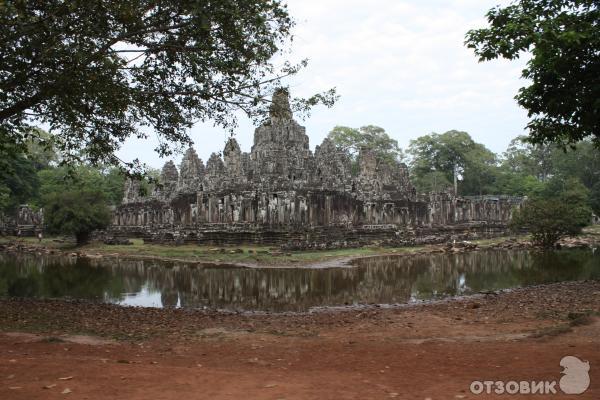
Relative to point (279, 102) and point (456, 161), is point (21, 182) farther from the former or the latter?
point (456, 161)

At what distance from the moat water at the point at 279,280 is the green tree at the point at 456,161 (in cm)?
5122

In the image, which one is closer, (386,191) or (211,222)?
(211,222)

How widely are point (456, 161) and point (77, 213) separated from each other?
60370 millimetres

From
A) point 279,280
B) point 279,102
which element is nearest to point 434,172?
point 279,280

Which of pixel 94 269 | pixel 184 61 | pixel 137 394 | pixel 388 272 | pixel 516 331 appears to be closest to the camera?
pixel 137 394

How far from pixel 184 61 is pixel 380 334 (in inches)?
286

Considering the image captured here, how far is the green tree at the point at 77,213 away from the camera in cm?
3647

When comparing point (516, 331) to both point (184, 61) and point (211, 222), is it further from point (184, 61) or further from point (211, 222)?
point (211, 222)

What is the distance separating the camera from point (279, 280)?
1995 cm

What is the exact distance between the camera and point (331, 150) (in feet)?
134

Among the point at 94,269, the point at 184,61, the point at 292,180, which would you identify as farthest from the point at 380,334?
the point at 292,180
